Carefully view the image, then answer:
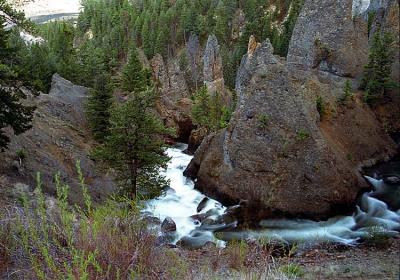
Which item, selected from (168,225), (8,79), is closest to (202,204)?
(168,225)

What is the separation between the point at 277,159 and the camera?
22391 mm

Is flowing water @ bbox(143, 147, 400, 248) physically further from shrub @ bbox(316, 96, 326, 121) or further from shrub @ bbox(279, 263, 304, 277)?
shrub @ bbox(279, 263, 304, 277)

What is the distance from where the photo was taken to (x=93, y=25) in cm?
10975

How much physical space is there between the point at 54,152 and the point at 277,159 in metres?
12.7

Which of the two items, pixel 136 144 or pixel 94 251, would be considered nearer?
pixel 94 251

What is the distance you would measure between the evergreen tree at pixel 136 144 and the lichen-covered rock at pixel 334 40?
20402 millimetres

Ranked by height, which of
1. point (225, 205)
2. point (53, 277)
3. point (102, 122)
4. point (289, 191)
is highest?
point (53, 277)

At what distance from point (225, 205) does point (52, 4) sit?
190270 mm

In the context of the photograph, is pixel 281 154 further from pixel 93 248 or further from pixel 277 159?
pixel 93 248

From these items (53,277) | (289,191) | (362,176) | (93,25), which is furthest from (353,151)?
(93,25)

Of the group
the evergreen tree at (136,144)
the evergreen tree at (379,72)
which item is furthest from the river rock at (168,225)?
the evergreen tree at (379,72)

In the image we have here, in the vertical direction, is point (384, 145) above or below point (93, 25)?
below

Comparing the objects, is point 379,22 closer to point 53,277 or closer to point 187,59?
point 53,277

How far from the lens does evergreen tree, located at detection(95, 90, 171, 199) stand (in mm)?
17406
